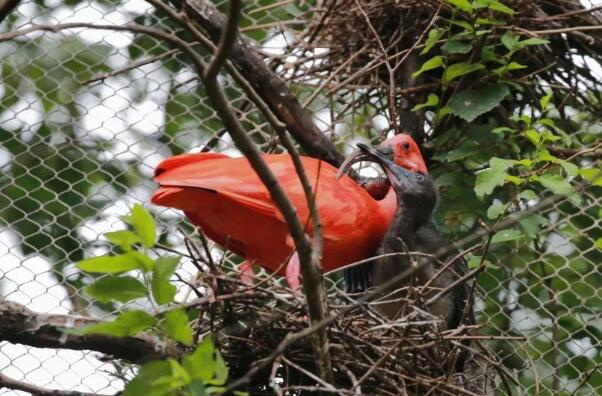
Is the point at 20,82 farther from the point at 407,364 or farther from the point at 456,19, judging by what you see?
the point at 407,364

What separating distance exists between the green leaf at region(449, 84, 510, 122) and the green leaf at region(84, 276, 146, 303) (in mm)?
1743

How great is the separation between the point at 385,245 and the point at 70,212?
111cm

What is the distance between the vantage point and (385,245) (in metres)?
3.19

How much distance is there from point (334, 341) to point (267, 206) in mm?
431

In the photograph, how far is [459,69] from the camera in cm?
366

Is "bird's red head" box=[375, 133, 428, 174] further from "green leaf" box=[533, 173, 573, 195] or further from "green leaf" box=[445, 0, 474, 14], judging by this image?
"green leaf" box=[445, 0, 474, 14]

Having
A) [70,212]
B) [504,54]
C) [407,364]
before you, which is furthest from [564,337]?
[70,212]

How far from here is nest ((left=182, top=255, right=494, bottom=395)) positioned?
269 cm

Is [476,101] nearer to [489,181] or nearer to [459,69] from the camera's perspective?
[459,69]

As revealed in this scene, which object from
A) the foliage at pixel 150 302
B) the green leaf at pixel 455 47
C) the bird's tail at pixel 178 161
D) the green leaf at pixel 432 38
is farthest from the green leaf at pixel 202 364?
the green leaf at pixel 455 47

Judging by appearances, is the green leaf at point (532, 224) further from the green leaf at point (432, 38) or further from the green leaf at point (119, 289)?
the green leaf at point (119, 289)

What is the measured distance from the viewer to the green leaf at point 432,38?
3535 millimetres

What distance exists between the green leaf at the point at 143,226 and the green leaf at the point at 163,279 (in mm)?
58

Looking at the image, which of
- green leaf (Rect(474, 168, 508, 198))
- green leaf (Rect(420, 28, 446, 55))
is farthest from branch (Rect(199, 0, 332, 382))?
green leaf (Rect(420, 28, 446, 55))
